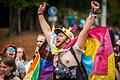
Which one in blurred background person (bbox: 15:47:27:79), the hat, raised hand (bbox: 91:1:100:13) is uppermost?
raised hand (bbox: 91:1:100:13)

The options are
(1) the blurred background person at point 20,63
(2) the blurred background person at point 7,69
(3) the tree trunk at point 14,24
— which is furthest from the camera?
(3) the tree trunk at point 14,24

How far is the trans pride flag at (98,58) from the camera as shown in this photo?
8477 mm

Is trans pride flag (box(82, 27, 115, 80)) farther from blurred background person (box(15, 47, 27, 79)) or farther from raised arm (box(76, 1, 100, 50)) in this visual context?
blurred background person (box(15, 47, 27, 79))

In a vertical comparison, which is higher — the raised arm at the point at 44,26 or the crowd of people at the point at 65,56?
the raised arm at the point at 44,26

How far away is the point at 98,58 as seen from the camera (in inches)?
335

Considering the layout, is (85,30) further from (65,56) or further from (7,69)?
(7,69)

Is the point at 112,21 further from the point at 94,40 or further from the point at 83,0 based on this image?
the point at 94,40

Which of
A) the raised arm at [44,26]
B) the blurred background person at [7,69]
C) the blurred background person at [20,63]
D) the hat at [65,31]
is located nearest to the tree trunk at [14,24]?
the blurred background person at [20,63]

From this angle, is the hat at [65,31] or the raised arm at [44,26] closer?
the hat at [65,31]

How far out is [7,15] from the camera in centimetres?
3994

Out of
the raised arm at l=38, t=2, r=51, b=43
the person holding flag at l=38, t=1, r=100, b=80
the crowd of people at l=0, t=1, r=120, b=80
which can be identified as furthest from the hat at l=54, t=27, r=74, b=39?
→ the raised arm at l=38, t=2, r=51, b=43

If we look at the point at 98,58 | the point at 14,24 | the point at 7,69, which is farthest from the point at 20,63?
the point at 14,24

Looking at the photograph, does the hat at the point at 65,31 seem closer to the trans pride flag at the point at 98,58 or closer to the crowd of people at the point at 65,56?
the crowd of people at the point at 65,56

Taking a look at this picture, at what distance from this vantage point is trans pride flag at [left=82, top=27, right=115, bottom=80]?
8.48 meters
